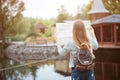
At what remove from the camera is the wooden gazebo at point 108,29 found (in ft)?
24.8

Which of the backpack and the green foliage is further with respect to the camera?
the green foliage

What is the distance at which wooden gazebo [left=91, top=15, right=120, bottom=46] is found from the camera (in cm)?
755

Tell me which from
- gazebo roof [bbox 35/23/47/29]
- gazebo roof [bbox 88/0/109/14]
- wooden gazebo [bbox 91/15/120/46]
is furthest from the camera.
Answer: gazebo roof [bbox 35/23/47/29]

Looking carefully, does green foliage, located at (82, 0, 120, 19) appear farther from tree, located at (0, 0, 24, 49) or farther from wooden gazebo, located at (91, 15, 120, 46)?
tree, located at (0, 0, 24, 49)

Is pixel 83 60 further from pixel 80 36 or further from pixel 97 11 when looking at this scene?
pixel 97 11

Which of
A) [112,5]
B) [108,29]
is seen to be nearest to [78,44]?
[112,5]

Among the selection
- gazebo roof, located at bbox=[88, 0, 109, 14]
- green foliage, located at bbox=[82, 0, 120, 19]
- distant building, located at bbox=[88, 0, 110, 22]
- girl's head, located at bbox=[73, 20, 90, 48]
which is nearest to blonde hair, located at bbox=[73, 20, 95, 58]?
girl's head, located at bbox=[73, 20, 90, 48]

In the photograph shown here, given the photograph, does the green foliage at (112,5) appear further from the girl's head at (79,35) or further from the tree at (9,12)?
the girl's head at (79,35)

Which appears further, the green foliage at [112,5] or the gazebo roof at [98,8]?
the gazebo roof at [98,8]

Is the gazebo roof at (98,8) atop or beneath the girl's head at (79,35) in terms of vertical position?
atop

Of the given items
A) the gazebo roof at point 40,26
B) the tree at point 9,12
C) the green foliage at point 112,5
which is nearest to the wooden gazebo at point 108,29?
the green foliage at point 112,5

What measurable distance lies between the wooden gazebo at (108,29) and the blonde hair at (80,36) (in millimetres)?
6179

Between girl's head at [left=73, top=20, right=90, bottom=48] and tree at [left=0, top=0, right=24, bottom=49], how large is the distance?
27.6 feet

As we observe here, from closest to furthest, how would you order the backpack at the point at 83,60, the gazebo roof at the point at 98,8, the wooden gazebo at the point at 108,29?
the backpack at the point at 83,60
the wooden gazebo at the point at 108,29
the gazebo roof at the point at 98,8
